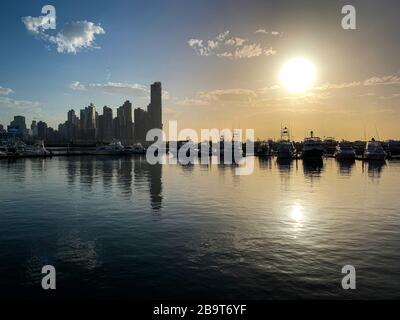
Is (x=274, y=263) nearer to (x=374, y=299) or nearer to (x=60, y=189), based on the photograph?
(x=374, y=299)

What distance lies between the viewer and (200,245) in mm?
21078

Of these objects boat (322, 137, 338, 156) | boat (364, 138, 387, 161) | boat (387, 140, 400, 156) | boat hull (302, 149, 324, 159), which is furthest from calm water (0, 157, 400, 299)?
boat (322, 137, 338, 156)

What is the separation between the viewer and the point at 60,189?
156ft

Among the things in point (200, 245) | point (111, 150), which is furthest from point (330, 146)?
point (200, 245)

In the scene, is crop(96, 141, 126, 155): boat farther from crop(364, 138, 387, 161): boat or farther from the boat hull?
crop(364, 138, 387, 161): boat

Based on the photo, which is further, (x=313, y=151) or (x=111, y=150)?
(x=111, y=150)

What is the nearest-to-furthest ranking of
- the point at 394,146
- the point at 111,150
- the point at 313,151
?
the point at 313,151, the point at 394,146, the point at 111,150

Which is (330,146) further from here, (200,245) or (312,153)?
(200,245)

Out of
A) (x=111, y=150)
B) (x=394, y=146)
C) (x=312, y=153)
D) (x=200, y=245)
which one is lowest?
(x=200, y=245)

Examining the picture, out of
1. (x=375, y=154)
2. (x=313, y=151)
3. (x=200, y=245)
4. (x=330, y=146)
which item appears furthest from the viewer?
(x=330, y=146)

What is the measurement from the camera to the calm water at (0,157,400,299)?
15.0 metres

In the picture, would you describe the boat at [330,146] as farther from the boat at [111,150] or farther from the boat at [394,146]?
the boat at [111,150]
